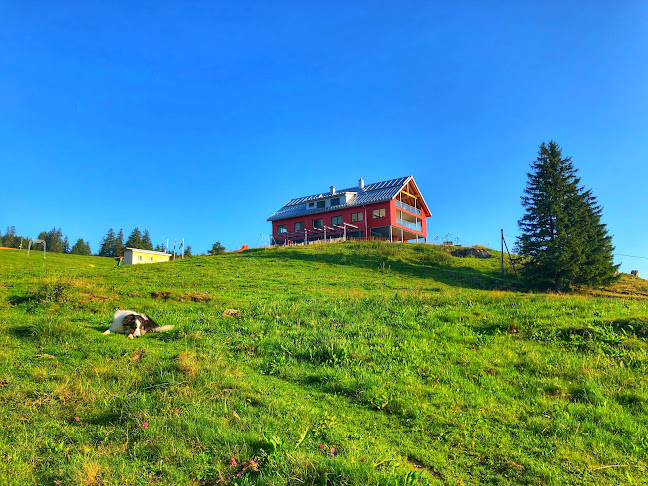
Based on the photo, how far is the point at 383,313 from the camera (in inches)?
464

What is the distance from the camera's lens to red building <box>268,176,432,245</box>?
51.2 metres

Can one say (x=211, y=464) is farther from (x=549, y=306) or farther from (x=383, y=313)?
(x=549, y=306)

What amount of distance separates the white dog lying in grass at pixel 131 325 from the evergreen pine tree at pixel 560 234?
27.1 m

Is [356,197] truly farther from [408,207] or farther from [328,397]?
[328,397]

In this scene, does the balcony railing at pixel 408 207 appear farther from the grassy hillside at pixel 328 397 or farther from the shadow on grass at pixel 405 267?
the grassy hillside at pixel 328 397

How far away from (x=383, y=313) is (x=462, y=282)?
724 inches

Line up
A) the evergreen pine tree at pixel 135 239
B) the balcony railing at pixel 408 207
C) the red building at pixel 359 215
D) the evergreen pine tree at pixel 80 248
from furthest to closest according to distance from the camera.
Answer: the evergreen pine tree at pixel 80 248 < the evergreen pine tree at pixel 135 239 < the balcony railing at pixel 408 207 < the red building at pixel 359 215

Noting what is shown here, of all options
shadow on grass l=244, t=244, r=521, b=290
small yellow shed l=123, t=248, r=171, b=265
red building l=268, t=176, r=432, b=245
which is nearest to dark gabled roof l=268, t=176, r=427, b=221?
red building l=268, t=176, r=432, b=245

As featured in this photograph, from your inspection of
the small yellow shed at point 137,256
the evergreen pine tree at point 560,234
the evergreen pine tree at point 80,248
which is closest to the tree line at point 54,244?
the evergreen pine tree at point 80,248

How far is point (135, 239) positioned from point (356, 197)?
6933cm

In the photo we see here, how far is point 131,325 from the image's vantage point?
31.0 ft

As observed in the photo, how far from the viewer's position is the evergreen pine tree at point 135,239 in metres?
98.6

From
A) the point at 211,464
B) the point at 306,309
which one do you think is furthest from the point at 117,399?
the point at 306,309

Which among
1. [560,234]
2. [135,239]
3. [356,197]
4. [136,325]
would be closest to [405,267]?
[560,234]
